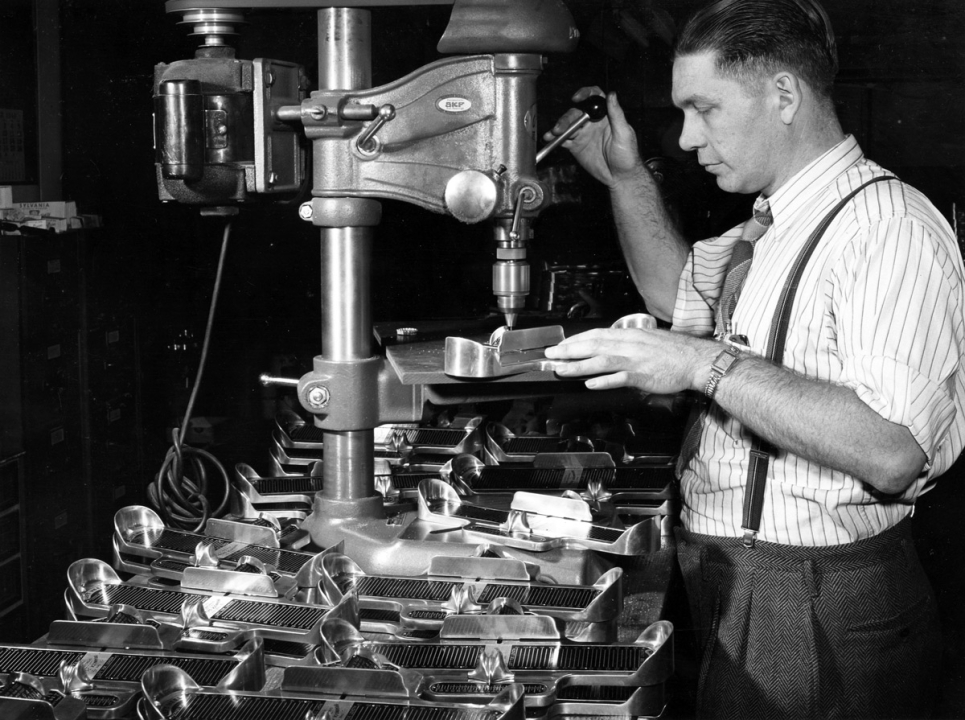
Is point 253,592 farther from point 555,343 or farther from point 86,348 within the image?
point 86,348

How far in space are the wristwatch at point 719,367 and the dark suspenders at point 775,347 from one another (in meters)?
0.07

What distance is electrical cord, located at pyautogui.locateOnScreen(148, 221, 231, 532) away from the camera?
1.86 meters

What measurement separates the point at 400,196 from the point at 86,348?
811 millimetres

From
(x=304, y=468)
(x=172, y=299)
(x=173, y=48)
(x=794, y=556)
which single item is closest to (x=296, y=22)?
(x=173, y=48)

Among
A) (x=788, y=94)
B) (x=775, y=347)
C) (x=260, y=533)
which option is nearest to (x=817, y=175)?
(x=788, y=94)

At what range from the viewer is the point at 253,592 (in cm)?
127

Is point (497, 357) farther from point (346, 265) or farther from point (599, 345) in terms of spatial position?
point (346, 265)

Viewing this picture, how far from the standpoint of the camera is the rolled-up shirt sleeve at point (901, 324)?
1187mm

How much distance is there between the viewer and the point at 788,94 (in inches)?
53.9

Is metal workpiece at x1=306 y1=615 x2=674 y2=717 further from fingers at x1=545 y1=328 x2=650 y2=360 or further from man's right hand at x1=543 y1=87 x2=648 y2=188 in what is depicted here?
man's right hand at x1=543 y1=87 x2=648 y2=188

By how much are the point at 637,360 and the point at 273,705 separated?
1.89 feet

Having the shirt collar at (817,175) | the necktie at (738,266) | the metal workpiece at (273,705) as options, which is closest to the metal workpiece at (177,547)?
the metal workpiece at (273,705)

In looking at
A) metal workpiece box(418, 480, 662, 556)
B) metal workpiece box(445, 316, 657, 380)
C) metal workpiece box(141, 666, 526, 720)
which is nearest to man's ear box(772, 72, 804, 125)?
metal workpiece box(445, 316, 657, 380)

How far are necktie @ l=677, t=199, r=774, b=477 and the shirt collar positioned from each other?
0.19 feet
